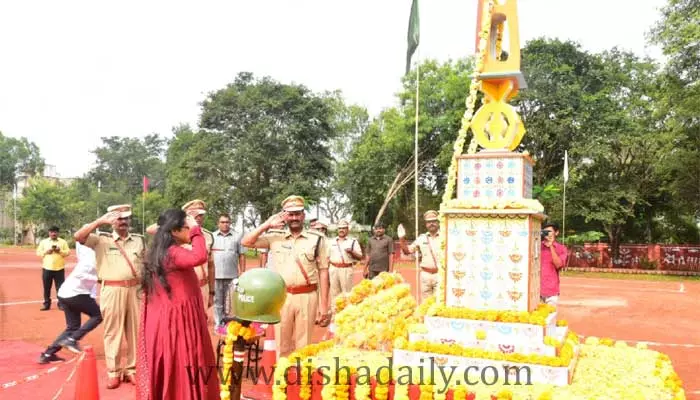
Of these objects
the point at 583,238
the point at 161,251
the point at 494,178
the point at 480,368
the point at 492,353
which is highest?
the point at 494,178

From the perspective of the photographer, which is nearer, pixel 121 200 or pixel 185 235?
pixel 185 235

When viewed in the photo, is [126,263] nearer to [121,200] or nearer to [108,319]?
[108,319]

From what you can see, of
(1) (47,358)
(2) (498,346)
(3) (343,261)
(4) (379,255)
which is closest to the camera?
(2) (498,346)

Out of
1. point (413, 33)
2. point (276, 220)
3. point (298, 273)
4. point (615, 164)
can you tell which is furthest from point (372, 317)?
point (615, 164)

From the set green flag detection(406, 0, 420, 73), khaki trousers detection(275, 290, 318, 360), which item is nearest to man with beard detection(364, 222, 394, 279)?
green flag detection(406, 0, 420, 73)

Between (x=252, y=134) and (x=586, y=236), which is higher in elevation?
(x=252, y=134)

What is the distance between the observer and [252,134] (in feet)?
102

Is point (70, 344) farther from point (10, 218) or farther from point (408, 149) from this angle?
point (10, 218)

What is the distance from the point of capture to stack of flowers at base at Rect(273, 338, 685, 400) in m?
4.11

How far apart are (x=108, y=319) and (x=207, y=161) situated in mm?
26301

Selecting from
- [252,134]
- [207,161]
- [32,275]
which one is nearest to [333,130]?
[252,134]

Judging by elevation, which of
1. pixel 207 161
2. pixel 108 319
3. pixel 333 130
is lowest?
pixel 108 319

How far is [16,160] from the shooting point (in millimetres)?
61469

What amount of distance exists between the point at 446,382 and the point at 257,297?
5.71ft
